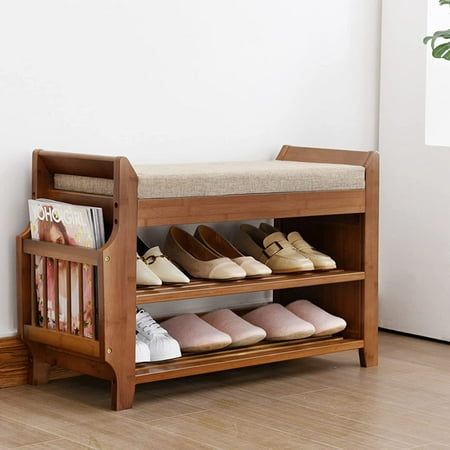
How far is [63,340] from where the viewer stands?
250 cm

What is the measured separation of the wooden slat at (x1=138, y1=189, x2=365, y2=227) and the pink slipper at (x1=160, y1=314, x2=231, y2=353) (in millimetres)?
296

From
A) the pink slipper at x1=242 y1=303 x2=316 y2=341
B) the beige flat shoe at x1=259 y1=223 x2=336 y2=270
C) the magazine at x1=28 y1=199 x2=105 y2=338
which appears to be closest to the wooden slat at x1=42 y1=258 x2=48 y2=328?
the magazine at x1=28 y1=199 x2=105 y2=338

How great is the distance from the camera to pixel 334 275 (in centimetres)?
280

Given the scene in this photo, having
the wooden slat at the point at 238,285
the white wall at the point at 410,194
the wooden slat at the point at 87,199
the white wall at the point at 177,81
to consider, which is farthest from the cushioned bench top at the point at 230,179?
the white wall at the point at 410,194

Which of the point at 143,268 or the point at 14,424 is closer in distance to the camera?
the point at 14,424

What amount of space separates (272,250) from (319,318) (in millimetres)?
228

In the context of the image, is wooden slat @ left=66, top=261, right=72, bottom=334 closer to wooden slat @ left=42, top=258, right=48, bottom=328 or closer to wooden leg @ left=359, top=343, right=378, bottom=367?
wooden slat @ left=42, top=258, right=48, bottom=328

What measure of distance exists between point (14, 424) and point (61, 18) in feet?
3.38

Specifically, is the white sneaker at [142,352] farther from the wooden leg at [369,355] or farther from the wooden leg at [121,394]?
the wooden leg at [369,355]

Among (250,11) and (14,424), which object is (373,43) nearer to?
(250,11)

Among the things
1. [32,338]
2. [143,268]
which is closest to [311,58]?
[143,268]

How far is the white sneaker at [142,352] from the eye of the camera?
246cm

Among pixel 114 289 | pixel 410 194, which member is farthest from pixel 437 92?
pixel 114 289

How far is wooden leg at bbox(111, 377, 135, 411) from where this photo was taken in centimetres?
240
